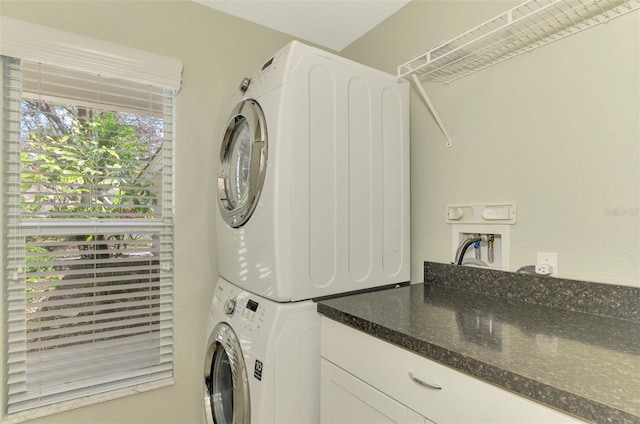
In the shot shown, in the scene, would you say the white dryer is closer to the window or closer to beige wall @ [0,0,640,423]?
beige wall @ [0,0,640,423]

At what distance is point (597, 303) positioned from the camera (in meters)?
1.11

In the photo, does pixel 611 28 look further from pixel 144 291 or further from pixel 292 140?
pixel 144 291

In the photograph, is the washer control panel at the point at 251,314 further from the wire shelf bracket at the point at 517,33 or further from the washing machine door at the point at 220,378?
the wire shelf bracket at the point at 517,33

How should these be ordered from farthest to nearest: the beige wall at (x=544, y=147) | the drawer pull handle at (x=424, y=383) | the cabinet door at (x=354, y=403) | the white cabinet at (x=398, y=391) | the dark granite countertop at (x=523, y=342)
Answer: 1. the beige wall at (x=544, y=147)
2. the cabinet door at (x=354, y=403)
3. the drawer pull handle at (x=424, y=383)
4. the white cabinet at (x=398, y=391)
5. the dark granite countertop at (x=523, y=342)

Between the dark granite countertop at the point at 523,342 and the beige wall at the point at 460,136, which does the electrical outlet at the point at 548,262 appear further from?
the dark granite countertop at the point at 523,342

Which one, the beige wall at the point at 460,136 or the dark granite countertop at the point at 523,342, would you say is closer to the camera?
the dark granite countertop at the point at 523,342

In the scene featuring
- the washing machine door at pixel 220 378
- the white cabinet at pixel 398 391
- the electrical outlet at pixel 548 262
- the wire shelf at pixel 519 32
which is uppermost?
the wire shelf at pixel 519 32

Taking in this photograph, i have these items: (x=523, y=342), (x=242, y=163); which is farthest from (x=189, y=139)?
(x=523, y=342)

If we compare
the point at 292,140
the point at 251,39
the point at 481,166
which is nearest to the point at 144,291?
the point at 292,140

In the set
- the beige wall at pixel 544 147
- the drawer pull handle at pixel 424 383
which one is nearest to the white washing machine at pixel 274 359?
the drawer pull handle at pixel 424 383

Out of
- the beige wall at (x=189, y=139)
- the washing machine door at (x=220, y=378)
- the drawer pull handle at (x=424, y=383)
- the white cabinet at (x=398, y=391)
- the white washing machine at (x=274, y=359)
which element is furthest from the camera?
the beige wall at (x=189, y=139)

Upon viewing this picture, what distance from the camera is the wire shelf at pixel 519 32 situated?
1107mm

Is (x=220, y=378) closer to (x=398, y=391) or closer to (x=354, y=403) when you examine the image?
(x=354, y=403)

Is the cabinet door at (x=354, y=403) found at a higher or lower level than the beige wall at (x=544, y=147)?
lower
